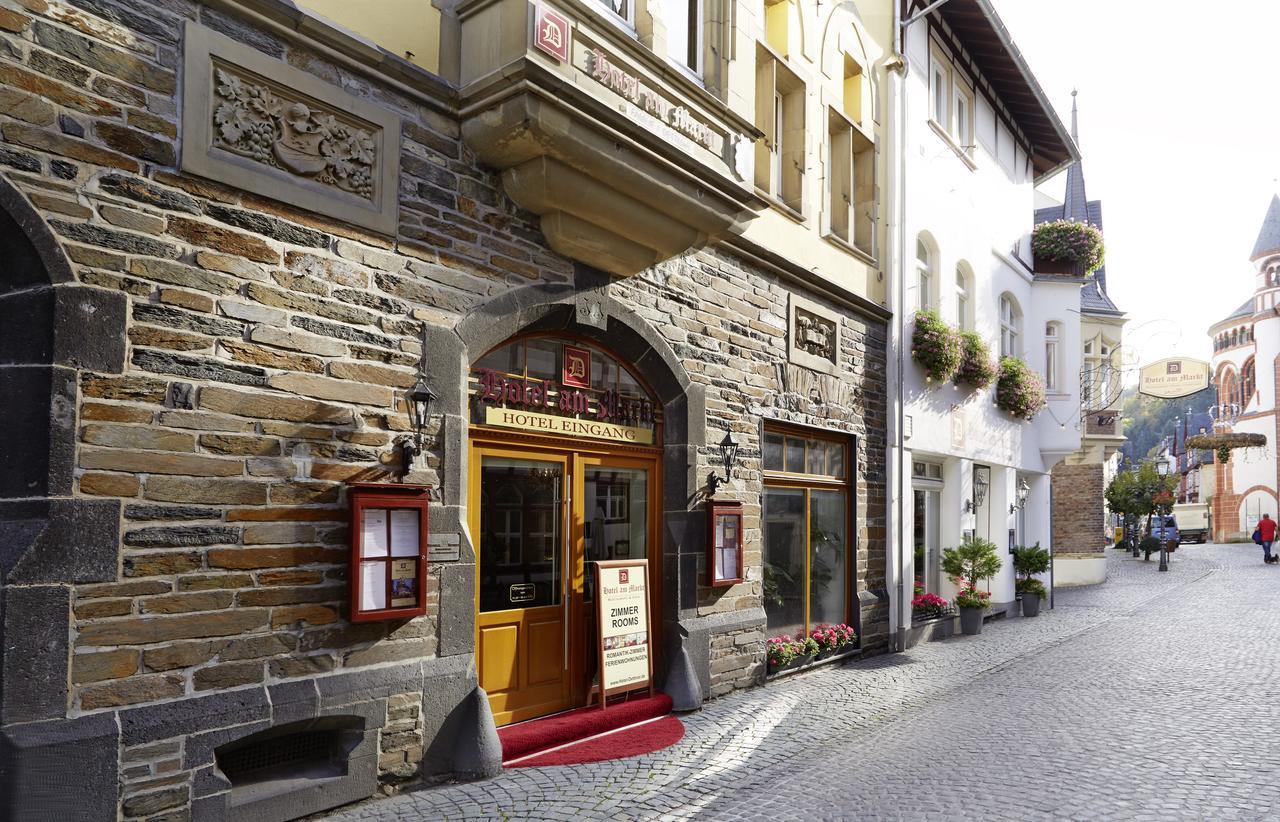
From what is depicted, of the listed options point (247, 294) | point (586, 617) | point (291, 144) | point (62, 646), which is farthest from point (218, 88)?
point (586, 617)

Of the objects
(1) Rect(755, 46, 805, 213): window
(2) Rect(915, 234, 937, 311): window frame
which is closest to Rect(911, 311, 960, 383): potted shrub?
(2) Rect(915, 234, 937, 311): window frame

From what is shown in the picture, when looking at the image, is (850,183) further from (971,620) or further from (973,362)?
(971,620)

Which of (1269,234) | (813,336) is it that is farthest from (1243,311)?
(813,336)

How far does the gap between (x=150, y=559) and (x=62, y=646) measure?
51 centimetres

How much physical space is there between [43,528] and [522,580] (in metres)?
3.37

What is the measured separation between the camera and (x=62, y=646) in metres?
4.07

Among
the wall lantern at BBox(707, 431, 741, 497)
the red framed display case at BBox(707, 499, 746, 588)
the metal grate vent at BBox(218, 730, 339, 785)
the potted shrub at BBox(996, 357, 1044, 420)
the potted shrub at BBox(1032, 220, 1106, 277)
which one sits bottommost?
the metal grate vent at BBox(218, 730, 339, 785)

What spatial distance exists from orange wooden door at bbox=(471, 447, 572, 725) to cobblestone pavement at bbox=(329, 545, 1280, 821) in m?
0.87

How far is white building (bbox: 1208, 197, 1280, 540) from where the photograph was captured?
2047 inches

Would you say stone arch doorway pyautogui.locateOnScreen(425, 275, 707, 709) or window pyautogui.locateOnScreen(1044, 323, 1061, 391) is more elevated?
window pyautogui.locateOnScreen(1044, 323, 1061, 391)

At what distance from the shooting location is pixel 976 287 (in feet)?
49.8

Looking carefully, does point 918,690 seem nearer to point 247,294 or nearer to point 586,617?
point 586,617

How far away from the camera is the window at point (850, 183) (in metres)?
11.2

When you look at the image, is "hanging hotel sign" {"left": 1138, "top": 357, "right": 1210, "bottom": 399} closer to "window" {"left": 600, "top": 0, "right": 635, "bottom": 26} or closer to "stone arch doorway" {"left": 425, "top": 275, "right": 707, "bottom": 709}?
"stone arch doorway" {"left": 425, "top": 275, "right": 707, "bottom": 709}
